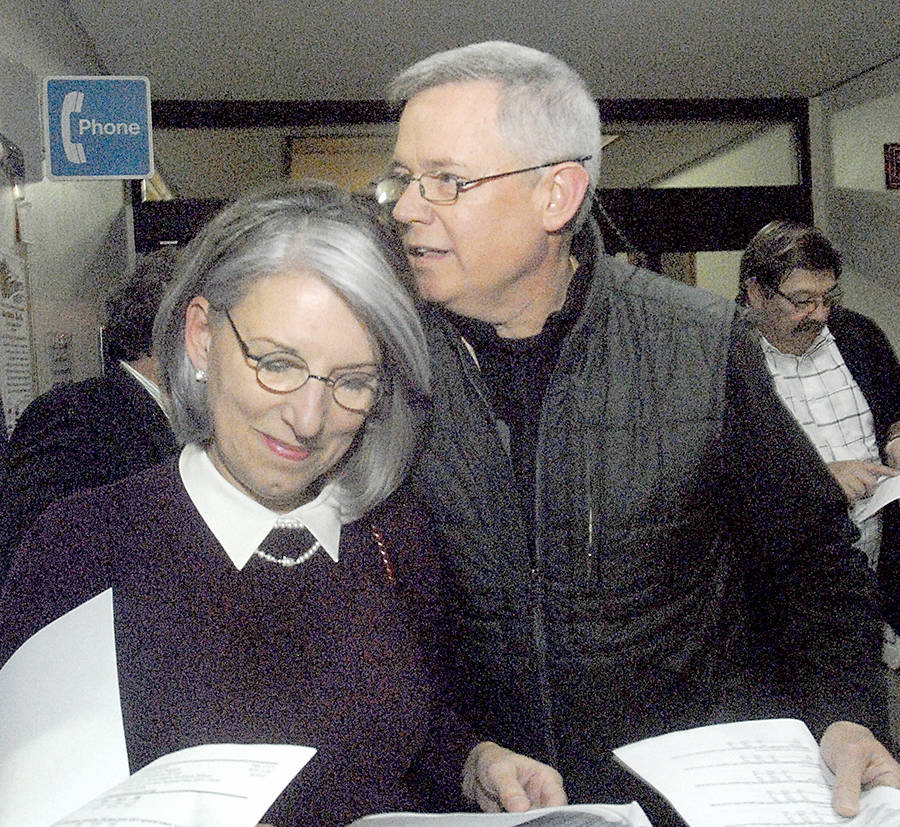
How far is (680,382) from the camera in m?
1.59

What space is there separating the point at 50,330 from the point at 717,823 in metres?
3.68

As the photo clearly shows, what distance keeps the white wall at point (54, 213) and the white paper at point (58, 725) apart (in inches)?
96.9

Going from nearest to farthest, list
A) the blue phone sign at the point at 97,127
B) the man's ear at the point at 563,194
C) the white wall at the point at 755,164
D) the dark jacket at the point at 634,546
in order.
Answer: the dark jacket at the point at 634,546
the man's ear at the point at 563,194
the blue phone sign at the point at 97,127
the white wall at the point at 755,164

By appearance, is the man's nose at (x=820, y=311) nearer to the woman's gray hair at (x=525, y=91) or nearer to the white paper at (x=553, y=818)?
the woman's gray hair at (x=525, y=91)

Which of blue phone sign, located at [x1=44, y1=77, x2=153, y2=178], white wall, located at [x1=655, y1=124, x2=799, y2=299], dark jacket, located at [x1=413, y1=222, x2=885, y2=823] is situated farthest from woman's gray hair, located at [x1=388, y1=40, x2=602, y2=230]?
white wall, located at [x1=655, y1=124, x2=799, y2=299]

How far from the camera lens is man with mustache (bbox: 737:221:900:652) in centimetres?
301

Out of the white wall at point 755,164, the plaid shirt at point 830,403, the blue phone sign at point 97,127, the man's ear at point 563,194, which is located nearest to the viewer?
the man's ear at point 563,194

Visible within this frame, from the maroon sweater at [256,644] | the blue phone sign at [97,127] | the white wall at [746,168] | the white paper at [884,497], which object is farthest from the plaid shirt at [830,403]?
the white wall at [746,168]

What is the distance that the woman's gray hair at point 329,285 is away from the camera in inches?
52.1

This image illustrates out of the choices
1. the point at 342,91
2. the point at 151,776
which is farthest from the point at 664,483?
the point at 342,91

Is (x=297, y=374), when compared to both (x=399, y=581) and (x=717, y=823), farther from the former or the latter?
(x=717, y=823)

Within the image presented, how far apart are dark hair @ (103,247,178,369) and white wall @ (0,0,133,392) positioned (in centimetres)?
84

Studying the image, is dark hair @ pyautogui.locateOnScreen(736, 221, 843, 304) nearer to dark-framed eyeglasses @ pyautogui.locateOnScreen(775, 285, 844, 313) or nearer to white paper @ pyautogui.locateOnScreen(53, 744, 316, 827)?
dark-framed eyeglasses @ pyautogui.locateOnScreen(775, 285, 844, 313)

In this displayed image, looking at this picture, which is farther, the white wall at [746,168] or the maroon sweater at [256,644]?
the white wall at [746,168]
